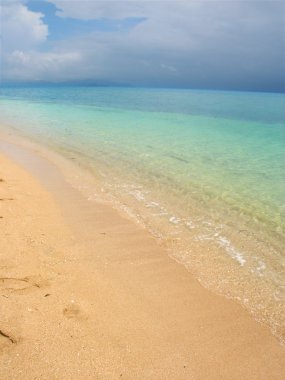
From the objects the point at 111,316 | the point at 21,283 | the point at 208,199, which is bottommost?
the point at 111,316

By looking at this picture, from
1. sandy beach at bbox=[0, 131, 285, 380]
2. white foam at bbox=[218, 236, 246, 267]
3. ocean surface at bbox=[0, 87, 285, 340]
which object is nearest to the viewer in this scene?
sandy beach at bbox=[0, 131, 285, 380]

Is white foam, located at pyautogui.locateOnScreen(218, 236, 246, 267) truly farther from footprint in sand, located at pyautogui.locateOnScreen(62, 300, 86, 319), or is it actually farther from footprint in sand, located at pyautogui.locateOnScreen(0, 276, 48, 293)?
footprint in sand, located at pyautogui.locateOnScreen(0, 276, 48, 293)

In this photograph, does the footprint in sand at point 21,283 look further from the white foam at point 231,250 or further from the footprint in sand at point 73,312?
the white foam at point 231,250

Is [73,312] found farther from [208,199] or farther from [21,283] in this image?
[208,199]

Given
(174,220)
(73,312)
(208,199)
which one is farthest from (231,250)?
(73,312)

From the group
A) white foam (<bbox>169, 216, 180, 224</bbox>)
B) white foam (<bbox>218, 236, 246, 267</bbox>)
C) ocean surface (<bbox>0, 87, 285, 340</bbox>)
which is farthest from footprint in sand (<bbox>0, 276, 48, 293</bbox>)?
white foam (<bbox>169, 216, 180, 224</bbox>)

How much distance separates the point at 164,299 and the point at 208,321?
74 centimetres

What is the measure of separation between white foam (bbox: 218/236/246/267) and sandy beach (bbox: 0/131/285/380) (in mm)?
1312

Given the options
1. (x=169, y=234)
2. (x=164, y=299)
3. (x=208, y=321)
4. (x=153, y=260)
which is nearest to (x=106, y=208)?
(x=169, y=234)

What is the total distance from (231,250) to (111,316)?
11.0ft

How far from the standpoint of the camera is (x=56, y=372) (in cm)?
365

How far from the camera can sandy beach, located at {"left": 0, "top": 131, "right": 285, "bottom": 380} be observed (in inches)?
152

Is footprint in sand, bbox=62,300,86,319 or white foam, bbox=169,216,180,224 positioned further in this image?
white foam, bbox=169,216,180,224

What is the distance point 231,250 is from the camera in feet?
23.1
